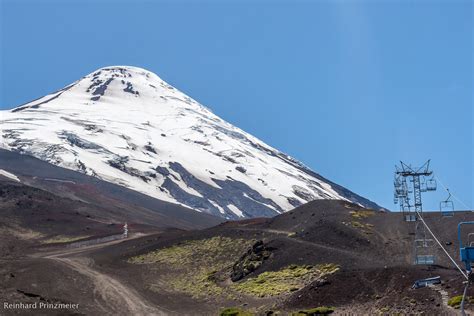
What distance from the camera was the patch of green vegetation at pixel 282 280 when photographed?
120ft

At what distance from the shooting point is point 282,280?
38.0 meters

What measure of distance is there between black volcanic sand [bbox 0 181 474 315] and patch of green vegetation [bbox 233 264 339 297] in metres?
0.66

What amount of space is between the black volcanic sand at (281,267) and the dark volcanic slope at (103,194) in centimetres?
3143

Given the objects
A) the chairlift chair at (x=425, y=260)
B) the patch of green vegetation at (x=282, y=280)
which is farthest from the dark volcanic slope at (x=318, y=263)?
the chairlift chair at (x=425, y=260)

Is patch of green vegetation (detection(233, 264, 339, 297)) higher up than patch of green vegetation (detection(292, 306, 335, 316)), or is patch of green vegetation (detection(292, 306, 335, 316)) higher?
patch of green vegetation (detection(233, 264, 339, 297))

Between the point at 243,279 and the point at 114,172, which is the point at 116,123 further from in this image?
the point at 243,279

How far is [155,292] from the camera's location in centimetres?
4119

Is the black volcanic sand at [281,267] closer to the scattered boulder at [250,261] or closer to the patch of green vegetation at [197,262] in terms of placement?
the patch of green vegetation at [197,262]

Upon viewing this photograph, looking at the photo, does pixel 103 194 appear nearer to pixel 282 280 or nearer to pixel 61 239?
pixel 61 239

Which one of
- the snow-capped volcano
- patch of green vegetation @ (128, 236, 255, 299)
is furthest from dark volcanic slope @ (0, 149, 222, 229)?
patch of green vegetation @ (128, 236, 255, 299)

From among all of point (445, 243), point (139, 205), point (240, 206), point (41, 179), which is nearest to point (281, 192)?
point (240, 206)

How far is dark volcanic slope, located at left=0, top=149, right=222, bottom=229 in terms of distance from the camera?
4008 inches

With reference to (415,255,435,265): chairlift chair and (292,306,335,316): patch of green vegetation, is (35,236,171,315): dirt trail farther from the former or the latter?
(415,255,435,265): chairlift chair

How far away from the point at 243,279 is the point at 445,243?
1565 cm
